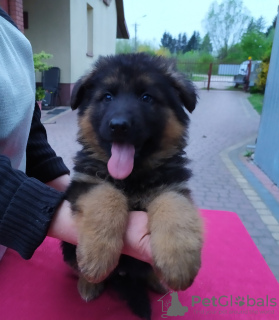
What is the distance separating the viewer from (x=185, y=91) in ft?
6.16

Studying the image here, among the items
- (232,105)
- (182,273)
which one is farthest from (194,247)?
(232,105)

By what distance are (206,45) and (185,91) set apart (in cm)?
4914

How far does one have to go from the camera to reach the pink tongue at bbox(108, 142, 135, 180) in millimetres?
1532

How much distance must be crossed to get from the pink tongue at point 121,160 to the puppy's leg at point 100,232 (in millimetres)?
122

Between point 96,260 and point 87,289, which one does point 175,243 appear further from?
point 87,289

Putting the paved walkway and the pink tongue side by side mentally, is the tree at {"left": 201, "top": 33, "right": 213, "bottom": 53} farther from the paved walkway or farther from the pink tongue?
the pink tongue

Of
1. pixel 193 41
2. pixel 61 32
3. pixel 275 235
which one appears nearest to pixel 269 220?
pixel 275 235

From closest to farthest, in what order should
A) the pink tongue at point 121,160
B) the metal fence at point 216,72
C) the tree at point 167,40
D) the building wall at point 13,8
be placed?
1. the pink tongue at point 121,160
2. the building wall at point 13,8
3. the metal fence at point 216,72
4. the tree at point 167,40

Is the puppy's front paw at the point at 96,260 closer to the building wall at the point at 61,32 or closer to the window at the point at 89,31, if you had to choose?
the building wall at the point at 61,32

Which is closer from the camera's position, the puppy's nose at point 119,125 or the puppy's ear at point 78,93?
the puppy's nose at point 119,125

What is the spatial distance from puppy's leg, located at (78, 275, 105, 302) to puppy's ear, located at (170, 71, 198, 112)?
3.72 ft

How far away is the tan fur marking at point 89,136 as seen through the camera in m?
1.78

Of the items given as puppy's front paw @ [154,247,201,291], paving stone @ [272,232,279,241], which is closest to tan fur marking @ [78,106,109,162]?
puppy's front paw @ [154,247,201,291]

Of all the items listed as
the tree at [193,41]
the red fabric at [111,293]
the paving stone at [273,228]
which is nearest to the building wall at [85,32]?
the paving stone at [273,228]
